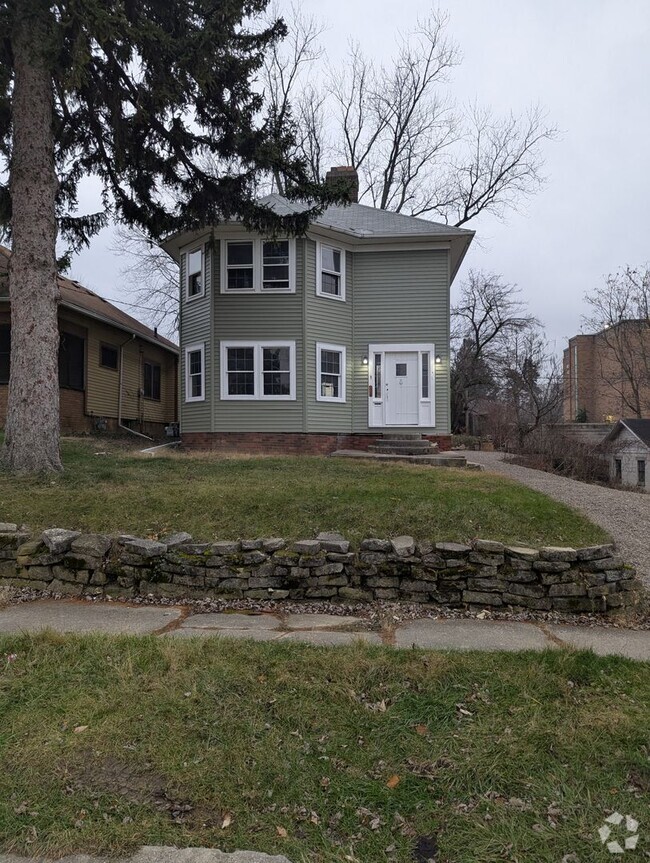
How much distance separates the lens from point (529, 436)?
20.0 m

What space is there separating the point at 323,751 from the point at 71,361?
51.0ft

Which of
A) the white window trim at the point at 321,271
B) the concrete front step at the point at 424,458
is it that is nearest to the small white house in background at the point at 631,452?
the concrete front step at the point at 424,458

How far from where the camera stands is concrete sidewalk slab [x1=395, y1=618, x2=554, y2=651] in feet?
11.3

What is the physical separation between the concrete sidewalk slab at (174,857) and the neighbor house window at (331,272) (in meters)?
13.1

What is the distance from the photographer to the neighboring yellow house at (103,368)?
15234 mm

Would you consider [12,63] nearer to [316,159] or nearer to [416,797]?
[416,797]

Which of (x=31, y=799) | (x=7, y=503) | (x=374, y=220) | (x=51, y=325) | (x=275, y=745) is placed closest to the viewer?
(x=31, y=799)

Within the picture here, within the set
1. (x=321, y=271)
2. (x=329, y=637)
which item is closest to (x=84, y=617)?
(x=329, y=637)

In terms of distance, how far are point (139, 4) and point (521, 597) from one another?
949cm

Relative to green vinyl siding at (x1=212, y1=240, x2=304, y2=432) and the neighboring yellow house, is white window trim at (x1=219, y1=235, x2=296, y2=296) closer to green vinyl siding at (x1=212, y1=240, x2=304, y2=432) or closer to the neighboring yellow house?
green vinyl siding at (x1=212, y1=240, x2=304, y2=432)

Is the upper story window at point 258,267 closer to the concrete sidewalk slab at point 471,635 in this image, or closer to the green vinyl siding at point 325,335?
the green vinyl siding at point 325,335

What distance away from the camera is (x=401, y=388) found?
1463cm

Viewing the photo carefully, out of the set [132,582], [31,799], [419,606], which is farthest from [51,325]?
[31,799]

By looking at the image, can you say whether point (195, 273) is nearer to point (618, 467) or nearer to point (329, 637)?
point (329, 637)
